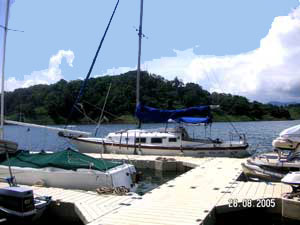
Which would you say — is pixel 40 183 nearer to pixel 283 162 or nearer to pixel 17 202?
pixel 17 202

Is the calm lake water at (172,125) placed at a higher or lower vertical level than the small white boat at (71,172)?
lower

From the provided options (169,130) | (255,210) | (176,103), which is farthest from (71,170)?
(176,103)

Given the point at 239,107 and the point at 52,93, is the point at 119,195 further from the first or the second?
the point at 239,107

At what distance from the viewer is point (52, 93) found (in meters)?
65.8

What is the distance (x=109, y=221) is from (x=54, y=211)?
244 centimetres

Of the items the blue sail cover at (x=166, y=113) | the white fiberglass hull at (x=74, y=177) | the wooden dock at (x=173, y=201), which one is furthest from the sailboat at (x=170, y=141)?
the white fiberglass hull at (x=74, y=177)

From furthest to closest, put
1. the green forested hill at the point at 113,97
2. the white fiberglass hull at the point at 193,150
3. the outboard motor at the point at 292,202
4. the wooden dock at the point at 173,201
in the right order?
the green forested hill at the point at 113,97 → the white fiberglass hull at the point at 193,150 → the outboard motor at the point at 292,202 → the wooden dock at the point at 173,201

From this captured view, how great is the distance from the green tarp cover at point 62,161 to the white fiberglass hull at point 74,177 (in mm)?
153

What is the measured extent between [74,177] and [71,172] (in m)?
0.19

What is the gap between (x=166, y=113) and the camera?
2189 centimetres

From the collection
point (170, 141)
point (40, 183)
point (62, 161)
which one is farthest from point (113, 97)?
point (40, 183)

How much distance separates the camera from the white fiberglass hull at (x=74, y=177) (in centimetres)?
1092
